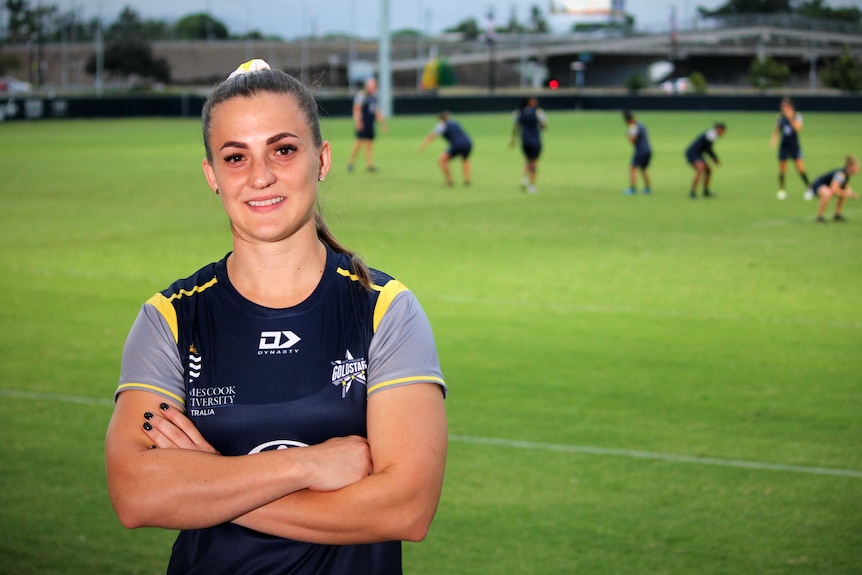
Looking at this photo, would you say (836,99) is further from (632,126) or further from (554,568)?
(554,568)

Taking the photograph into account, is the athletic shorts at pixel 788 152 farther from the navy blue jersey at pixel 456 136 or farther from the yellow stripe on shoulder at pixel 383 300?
the yellow stripe on shoulder at pixel 383 300

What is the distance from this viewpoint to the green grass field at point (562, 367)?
631 centimetres

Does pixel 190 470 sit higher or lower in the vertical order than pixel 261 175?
lower

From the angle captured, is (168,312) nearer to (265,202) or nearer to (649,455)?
(265,202)

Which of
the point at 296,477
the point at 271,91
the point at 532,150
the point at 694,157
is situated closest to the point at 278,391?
the point at 296,477

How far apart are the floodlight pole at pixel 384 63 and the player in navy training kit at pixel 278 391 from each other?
55.9 metres

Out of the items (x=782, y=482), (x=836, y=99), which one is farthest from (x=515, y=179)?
(x=836, y=99)

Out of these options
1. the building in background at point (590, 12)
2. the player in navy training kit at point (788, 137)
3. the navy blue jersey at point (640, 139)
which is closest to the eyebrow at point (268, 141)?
the navy blue jersey at point (640, 139)

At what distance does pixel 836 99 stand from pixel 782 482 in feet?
208

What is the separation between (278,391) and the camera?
2.72 m

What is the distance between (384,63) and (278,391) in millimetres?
58023

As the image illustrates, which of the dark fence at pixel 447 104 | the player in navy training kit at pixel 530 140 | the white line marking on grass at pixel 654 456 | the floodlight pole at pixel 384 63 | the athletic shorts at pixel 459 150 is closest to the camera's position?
the white line marking on grass at pixel 654 456

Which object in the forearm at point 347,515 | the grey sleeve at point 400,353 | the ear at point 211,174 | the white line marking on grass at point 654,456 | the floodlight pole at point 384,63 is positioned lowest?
the white line marking on grass at point 654,456

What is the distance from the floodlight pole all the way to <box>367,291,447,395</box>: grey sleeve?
184 feet
